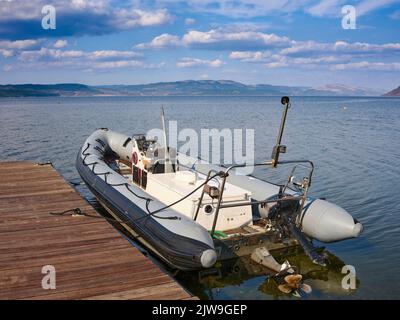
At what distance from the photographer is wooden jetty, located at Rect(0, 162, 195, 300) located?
213 inches

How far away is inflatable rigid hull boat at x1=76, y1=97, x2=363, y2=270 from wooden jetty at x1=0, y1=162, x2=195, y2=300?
73 centimetres

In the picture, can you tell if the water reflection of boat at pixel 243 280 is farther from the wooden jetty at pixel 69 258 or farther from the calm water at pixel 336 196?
the wooden jetty at pixel 69 258

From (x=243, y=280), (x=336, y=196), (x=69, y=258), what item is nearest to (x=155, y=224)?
(x=69, y=258)

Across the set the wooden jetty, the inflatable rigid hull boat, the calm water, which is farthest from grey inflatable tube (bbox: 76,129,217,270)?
the calm water

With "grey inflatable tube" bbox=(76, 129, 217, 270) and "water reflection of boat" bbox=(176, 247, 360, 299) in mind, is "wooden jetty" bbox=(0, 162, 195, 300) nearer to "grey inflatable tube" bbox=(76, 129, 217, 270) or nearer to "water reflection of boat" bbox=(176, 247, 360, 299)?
"grey inflatable tube" bbox=(76, 129, 217, 270)

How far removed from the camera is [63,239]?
717 centimetres

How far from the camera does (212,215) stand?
805 cm

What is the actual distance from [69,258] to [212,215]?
2.86 metres

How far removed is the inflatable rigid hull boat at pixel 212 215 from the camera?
7.13 metres

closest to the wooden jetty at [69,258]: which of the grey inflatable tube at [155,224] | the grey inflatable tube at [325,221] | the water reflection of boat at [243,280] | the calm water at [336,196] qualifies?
the grey inflatable tube at [155,224]

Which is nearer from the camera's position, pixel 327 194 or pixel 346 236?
pixel 346 236
